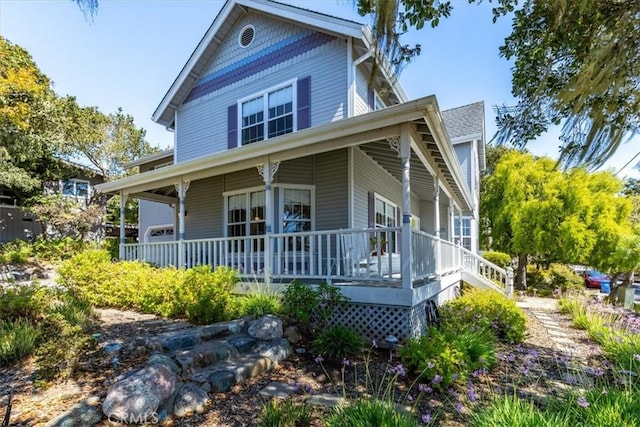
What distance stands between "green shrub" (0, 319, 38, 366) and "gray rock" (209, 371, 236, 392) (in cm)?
241

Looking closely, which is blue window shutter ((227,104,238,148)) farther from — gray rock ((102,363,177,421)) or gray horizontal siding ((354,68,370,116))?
gray rock ((102,363,177,421))

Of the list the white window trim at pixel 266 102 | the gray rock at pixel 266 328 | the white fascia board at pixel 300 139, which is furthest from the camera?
the white window trim at pixel 266 102

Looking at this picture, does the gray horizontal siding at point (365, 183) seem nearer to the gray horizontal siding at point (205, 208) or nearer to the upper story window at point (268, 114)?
the upper story window at point (268, 114)

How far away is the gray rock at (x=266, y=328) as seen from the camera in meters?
5.61

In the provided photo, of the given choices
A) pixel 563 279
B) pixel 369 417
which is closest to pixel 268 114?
pixel 369 417

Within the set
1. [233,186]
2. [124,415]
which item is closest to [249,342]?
[124,415]

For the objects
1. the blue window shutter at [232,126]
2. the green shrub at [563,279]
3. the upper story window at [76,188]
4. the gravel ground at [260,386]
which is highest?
the blue window shutter at [232,126]

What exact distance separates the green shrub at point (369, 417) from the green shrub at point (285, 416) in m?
0.37

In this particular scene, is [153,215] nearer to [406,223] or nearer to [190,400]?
[406,223]

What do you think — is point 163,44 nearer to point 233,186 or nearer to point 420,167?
point 233,186

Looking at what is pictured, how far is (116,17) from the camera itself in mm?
3461

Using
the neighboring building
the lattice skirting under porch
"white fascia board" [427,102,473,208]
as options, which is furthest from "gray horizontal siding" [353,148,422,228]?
the neighboring building

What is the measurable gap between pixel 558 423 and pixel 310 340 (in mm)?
3810

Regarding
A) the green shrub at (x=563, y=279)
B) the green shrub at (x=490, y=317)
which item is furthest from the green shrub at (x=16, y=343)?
the green shrub at (x=563, y=279)
